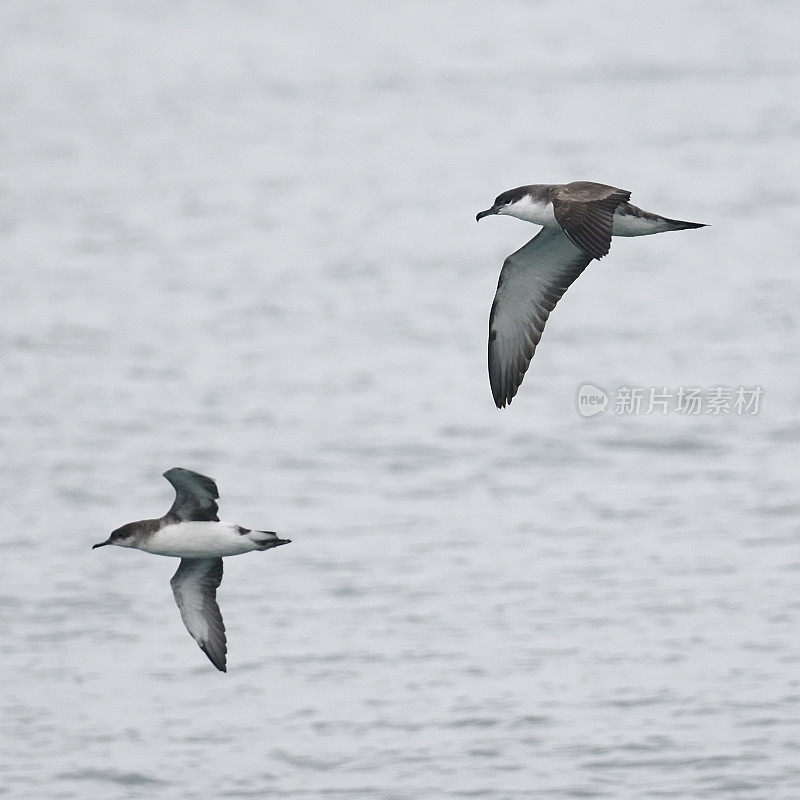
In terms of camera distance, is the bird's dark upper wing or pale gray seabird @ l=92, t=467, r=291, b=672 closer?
the bird's dark upper wing

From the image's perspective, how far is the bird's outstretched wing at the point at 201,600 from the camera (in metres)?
13.4

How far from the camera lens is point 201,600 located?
13.6 metres

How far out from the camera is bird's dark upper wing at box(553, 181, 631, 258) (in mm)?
10820

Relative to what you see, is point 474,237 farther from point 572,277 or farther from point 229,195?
point 572,277

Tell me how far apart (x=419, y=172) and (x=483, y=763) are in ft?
127

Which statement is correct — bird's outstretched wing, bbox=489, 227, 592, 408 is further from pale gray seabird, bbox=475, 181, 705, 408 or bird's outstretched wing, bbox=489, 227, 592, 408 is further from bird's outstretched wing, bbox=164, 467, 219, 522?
bird's outstretched wing, bbox=164, 467, 219, 522

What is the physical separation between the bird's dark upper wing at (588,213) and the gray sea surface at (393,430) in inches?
322

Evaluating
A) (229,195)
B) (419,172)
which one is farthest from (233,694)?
(419,172)

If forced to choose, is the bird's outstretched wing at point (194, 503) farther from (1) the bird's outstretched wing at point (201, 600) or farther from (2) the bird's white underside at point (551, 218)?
(2) the bird's white underside at point (551, 218)

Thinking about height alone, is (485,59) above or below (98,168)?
above

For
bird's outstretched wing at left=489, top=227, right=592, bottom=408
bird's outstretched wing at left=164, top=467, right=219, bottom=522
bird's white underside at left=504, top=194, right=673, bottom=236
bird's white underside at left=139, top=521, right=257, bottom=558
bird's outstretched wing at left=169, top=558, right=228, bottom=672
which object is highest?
bird's white underside at left=504, top=194, right=673, bottom=236

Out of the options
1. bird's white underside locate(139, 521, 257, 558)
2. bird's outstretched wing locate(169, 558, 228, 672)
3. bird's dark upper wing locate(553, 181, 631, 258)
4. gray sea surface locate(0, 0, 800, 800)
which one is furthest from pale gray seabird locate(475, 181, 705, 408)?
gray sea surface locate(0, 0, 800, 800)

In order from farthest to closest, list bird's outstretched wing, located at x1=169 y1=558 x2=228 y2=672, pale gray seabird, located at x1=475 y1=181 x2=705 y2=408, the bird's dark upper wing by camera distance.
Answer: bird's outstretched wing, located at x1=169 y1=558 x2=228 y2=672
pale gray seabird, located at x1=475 y1=181 x2=705 y2=408
the bird's dark upper wing

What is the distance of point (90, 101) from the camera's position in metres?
62.3
